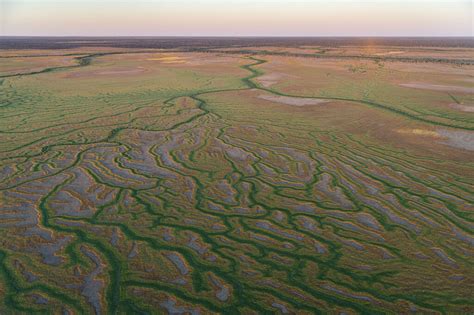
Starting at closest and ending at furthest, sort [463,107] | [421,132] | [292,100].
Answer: [421,132]
[463,107]
[292,100]

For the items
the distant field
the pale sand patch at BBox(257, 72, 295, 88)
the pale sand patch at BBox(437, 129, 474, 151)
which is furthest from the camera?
the pale sand patch at BBox(257, 72, 295, 88)

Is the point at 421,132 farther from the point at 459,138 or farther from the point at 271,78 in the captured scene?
the point at 271,78

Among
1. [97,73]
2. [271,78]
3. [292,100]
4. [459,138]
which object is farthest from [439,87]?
[97,73]

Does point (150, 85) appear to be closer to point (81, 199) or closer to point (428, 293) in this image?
point (81, 199)

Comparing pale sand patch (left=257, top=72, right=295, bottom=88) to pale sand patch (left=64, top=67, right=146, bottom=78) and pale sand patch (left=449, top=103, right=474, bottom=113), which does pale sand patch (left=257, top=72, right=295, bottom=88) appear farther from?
pale sand patch (left=64, top=67, right=146, bottom=78)

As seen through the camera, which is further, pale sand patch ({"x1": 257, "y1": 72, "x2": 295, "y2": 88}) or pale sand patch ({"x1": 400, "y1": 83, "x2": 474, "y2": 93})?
pale sand patch ({"x1": 257, "y1": 72, "x2": 295, "y2": 88})

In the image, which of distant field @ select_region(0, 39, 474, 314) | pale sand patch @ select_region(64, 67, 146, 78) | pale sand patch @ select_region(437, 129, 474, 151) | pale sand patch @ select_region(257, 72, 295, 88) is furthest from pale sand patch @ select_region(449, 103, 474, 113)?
pale sand patch @ select_region(64, 67, 146, 78)

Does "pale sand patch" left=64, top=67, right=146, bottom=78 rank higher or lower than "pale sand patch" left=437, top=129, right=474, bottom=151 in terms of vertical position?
higher

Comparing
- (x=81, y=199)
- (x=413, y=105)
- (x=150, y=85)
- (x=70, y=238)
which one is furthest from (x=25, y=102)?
(x=413, y=105)
